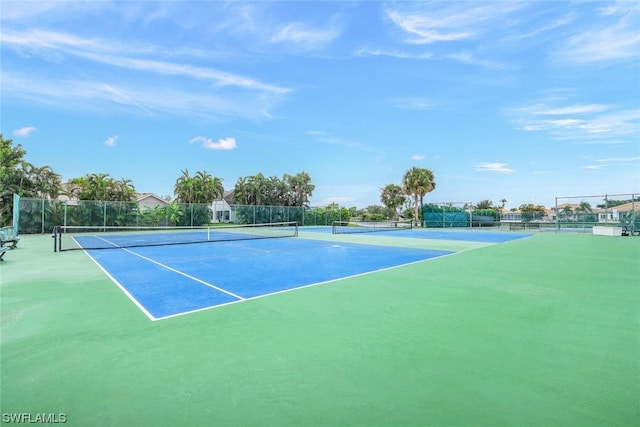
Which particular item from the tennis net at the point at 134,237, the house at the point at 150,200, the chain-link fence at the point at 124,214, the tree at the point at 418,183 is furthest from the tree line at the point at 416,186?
the house at the point at 150,200

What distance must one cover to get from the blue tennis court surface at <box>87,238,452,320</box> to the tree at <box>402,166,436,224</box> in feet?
97.0

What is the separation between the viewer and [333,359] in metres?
2.93

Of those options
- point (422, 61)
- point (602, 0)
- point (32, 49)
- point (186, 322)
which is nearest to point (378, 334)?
point (186, 322)

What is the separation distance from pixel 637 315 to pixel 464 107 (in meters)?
23.1

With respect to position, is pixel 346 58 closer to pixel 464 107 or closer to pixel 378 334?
pixel 464 107

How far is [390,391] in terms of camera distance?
238cm

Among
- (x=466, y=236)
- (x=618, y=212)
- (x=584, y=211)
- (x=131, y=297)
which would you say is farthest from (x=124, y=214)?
(x=618, y=212)

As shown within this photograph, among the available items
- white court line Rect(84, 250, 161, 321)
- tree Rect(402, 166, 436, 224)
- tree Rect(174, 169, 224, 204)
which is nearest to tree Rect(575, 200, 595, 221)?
tree Rect(402, 166, 436, 224)

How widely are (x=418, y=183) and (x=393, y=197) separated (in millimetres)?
11129

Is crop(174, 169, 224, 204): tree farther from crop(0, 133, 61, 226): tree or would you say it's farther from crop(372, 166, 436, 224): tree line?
crop(372, 166, 436, 224): tree line

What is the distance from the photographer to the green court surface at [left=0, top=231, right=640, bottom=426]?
2.15m

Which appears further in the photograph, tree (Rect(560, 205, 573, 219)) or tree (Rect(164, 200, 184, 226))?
tree (Rect(164, 200, 184, 226))

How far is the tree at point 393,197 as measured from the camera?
1912 inches

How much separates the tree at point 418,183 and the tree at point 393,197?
923 cm
